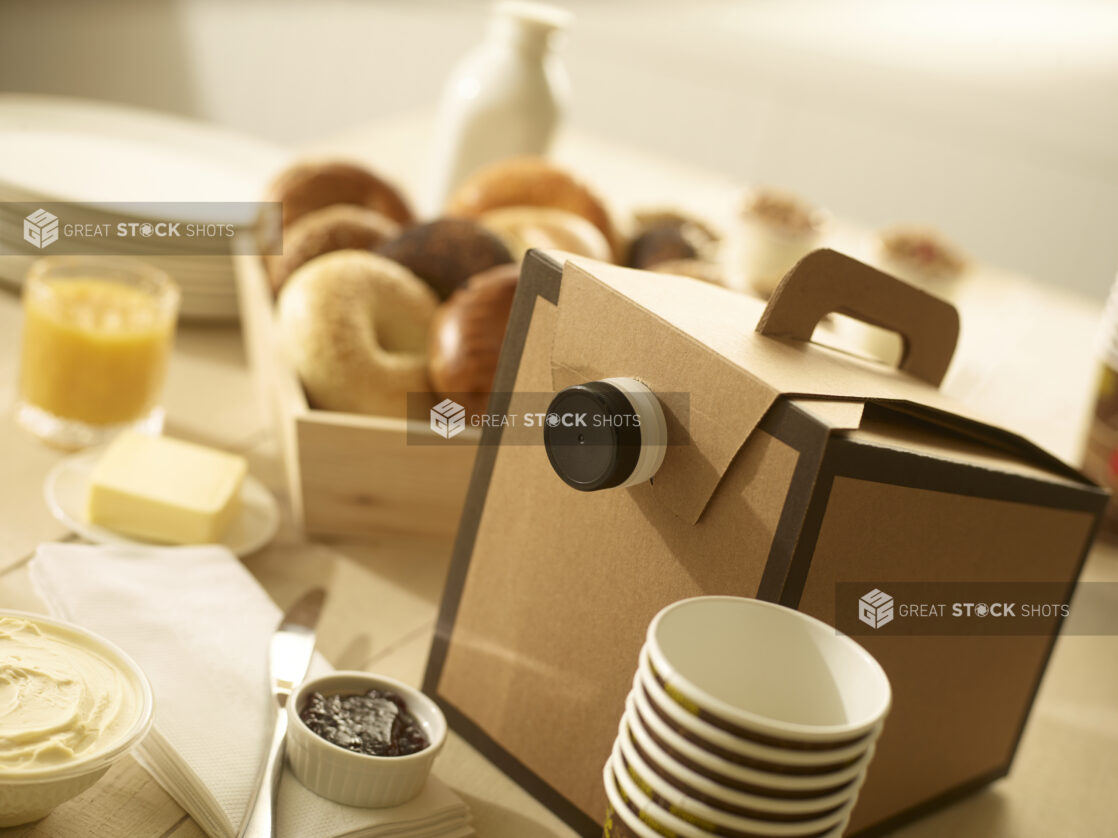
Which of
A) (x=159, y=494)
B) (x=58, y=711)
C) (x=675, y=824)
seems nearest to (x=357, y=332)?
(x=159, y=494)

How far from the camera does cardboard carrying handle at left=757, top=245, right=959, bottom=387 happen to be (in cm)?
58

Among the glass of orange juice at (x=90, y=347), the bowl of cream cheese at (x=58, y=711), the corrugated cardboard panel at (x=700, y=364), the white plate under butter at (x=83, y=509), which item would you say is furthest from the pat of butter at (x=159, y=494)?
the corrugated cardboard panel at (x=700, y=364)

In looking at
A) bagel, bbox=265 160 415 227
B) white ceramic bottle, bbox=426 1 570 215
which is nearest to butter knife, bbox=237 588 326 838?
bagel, bbox=265 160 415 227

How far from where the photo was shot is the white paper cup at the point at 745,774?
41 centimetres

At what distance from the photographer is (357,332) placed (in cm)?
92

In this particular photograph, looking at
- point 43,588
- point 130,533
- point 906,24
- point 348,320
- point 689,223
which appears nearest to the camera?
A: point 43,588

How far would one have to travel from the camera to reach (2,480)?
2.81ft

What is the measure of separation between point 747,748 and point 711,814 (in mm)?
39

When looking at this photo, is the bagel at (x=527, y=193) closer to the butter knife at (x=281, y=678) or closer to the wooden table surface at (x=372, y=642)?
the wooden table surface at (x=372, y=642)

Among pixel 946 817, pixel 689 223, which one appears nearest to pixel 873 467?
pixel 946 817

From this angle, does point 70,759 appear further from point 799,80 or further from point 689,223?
point 799,80

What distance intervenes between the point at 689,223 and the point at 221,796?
1060 mm

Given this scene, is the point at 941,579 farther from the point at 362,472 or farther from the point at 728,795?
the point at 362,472

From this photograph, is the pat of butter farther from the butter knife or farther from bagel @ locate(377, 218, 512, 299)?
bagel @ locate(377, 218, 512, 299)
